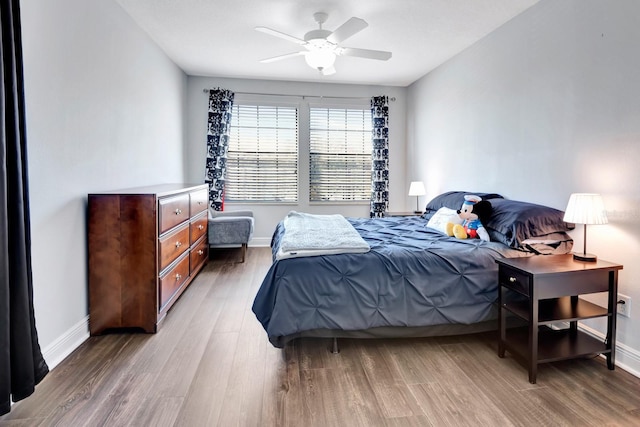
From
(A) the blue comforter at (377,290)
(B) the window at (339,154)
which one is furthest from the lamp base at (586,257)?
(B) the window at (339,154)

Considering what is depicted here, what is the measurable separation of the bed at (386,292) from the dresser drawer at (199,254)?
1.71 meters

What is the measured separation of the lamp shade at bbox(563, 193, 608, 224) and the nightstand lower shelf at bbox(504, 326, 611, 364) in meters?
0.77

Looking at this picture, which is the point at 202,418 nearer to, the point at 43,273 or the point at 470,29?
the point at 43,273

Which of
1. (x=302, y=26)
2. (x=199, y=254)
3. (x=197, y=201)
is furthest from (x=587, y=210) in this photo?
(x=199, y=254)

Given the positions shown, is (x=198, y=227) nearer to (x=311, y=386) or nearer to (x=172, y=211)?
(x=172, y=211)

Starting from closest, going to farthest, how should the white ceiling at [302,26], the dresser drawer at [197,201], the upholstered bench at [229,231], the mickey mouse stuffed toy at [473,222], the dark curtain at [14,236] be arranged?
1. the dark curtain at [14,236]
2. the mickey mouse stuffed toy at [473,222]
3. the white ceiling at [302,26]
4. the dresser drawer at [197,201]
5. the upholstered bench at [229,231]

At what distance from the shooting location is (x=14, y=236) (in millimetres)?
1586

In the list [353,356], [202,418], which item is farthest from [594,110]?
[202,418]

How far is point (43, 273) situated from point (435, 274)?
243 centimetres

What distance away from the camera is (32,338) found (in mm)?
1708

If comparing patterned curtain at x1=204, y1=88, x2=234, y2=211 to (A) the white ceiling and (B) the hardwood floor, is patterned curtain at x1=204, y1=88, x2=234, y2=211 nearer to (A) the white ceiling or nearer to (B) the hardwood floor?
(A) the white ceiling

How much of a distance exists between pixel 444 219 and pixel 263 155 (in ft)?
10.5

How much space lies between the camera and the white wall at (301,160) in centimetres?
517

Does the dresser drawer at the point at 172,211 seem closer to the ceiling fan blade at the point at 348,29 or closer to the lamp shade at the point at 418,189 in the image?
the ceiling fan blade at the point at 348,29
